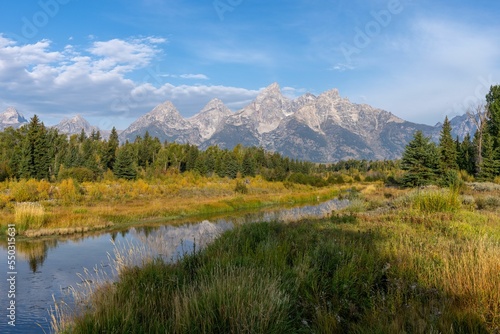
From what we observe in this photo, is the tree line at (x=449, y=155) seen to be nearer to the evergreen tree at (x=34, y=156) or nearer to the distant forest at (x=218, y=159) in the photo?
the distant forest at (x=218, y=159)

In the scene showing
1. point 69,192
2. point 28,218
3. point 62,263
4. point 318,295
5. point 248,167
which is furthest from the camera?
point 248,167

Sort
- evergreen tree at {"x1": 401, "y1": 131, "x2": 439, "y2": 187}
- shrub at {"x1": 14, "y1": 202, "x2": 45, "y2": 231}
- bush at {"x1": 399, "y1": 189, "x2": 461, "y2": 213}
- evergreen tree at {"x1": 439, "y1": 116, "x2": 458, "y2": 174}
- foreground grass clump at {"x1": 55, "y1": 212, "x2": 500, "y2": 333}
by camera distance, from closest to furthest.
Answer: foreground grass clump at {"x1": 55, "y1": 212, "x2": 500, "y2": 333}
bush at {"x1": 399, "y1": 189, "x2": 461, "y2": 213}
shrub at {"x1": 14, "y1": 202, "x2": 45, "y2": 231}
evergreen tree at {"x1": 401, "y1": 131, "x2": 439, "y2": 187}
evergreen tree at {"x1": 439, "y1": 116, "x2": 458, "y2": 174}

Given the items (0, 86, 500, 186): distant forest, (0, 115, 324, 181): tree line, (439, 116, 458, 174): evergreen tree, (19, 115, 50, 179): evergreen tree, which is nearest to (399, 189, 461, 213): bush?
(0, 86, 500, 186): distant forest

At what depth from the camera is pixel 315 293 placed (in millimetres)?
5902

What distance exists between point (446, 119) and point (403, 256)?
5092cm

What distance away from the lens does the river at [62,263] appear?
8750 mm

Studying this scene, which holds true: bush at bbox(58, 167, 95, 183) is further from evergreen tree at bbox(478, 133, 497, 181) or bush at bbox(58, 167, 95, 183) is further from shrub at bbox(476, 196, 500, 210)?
evergreen tree at bbox(478, 133, 497, 181)

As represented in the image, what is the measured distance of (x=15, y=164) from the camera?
199 feet

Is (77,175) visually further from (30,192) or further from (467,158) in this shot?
(467,158)

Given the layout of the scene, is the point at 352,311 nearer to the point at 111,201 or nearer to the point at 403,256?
the point at 403,256

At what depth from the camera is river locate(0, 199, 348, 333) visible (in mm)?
8750

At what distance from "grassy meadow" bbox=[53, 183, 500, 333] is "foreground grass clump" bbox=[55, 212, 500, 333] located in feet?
0.06

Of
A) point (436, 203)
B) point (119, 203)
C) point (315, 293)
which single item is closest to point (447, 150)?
point (436, 203)

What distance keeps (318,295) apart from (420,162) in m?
38.3
